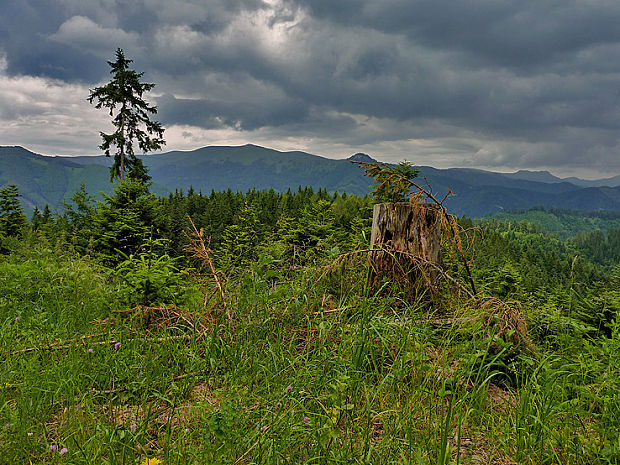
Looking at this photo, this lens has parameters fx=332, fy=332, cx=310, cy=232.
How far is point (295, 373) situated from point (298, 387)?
0.59ft

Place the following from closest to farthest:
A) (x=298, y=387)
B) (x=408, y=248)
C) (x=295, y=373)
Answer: (x=298, y=387) < (x=295, y=373) < (x=408, y=248)

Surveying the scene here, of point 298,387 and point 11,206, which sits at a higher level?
point 298,387

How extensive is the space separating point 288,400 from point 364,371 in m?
0.65

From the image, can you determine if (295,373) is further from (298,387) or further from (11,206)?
(11,206)

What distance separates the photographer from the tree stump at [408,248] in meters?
3.87

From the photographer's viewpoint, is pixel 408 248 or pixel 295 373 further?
pixel 408 248

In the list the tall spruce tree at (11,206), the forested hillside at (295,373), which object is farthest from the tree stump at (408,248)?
the tall spruce tree at (11,206)

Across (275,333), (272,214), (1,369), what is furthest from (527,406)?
(272,214)

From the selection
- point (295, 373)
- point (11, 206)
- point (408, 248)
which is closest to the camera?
point (295, 373)

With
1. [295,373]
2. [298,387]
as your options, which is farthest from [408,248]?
[298,387]

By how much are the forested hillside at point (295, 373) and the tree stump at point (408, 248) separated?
0.16 meters

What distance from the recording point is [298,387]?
8.02 feet

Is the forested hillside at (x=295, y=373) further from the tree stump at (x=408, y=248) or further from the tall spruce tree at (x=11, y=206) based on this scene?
the tall spruce tree at (x=11, y=206)

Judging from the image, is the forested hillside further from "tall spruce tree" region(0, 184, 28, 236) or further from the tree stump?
"tall spruce tree" region(0, 184, 28, 236)
